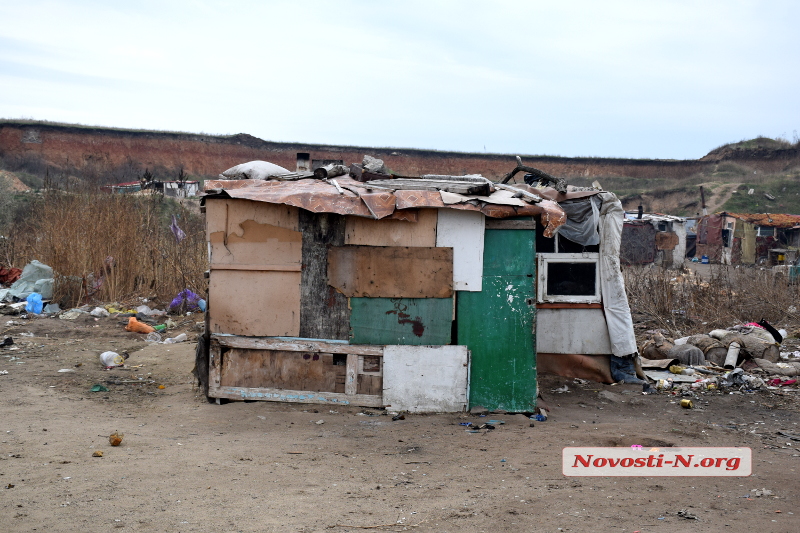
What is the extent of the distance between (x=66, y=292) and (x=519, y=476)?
977 centimetres

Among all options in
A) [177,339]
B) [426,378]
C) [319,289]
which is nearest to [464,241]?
[426,378]

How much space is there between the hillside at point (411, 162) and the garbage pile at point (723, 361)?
28105 millimetres

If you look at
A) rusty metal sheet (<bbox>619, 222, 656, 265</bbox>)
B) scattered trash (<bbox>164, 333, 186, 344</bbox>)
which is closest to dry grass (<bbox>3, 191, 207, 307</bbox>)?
scattered trash (<bbox>164, 333, 186, 344</bbox>)

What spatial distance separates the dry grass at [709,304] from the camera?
10.6 m

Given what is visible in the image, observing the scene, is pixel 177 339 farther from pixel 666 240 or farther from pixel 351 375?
pixel 666 240

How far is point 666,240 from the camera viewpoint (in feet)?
93.1

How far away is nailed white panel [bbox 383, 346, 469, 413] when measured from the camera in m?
6.22

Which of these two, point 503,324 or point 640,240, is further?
point 640,240

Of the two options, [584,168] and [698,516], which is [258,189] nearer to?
[698,516]

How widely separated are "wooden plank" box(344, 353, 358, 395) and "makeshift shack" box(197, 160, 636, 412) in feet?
0.04

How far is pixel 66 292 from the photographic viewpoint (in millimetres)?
11625

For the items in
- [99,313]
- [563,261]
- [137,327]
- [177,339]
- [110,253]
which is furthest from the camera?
[110,253]

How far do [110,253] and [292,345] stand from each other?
23.7 ft

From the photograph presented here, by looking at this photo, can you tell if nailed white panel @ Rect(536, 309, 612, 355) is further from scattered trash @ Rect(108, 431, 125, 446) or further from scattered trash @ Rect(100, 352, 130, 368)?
scattered trash @ Rect(100, 352, 130, 368)
